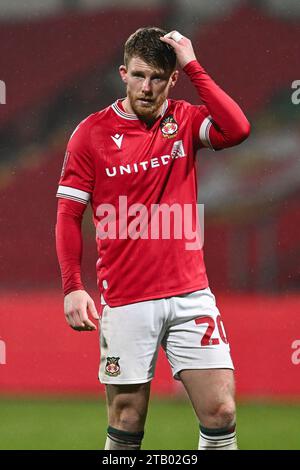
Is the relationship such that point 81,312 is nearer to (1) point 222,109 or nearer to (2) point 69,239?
(2) point 69,239

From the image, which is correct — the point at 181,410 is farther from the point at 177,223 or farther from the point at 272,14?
the point at 272,14

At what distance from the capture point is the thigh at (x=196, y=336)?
3041mm

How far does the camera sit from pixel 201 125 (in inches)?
123

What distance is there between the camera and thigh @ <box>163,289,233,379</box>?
3041 millimetres

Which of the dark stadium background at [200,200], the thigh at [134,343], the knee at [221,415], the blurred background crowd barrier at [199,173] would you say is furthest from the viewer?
the blurred background crowd barrier at [199,173]

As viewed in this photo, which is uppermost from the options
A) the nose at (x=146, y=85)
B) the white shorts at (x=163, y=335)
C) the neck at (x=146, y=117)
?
the nose at (x=146, y=85)

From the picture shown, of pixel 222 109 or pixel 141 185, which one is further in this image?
→ pixel 141 185

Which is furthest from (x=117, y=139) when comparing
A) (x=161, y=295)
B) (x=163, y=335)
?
(x=163, y=335)

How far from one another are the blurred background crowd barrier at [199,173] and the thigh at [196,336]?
3.16 metres

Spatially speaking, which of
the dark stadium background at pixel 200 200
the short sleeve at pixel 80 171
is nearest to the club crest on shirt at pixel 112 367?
the short sleeve at pixel 80 171

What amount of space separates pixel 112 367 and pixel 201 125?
0.83 meters

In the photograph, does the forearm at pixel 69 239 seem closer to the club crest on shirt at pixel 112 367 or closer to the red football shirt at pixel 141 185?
the red football shirt at pixel 141 185

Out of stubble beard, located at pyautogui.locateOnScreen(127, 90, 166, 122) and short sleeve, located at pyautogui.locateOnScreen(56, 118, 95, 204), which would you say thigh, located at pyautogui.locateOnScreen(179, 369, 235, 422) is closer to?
short sleeve, located at pyautogui.locateOnScreen(56, 118, 95, 204)

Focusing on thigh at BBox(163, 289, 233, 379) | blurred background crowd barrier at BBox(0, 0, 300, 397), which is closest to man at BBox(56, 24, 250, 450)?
thigh at BBox(163, 289, 233, 379)
